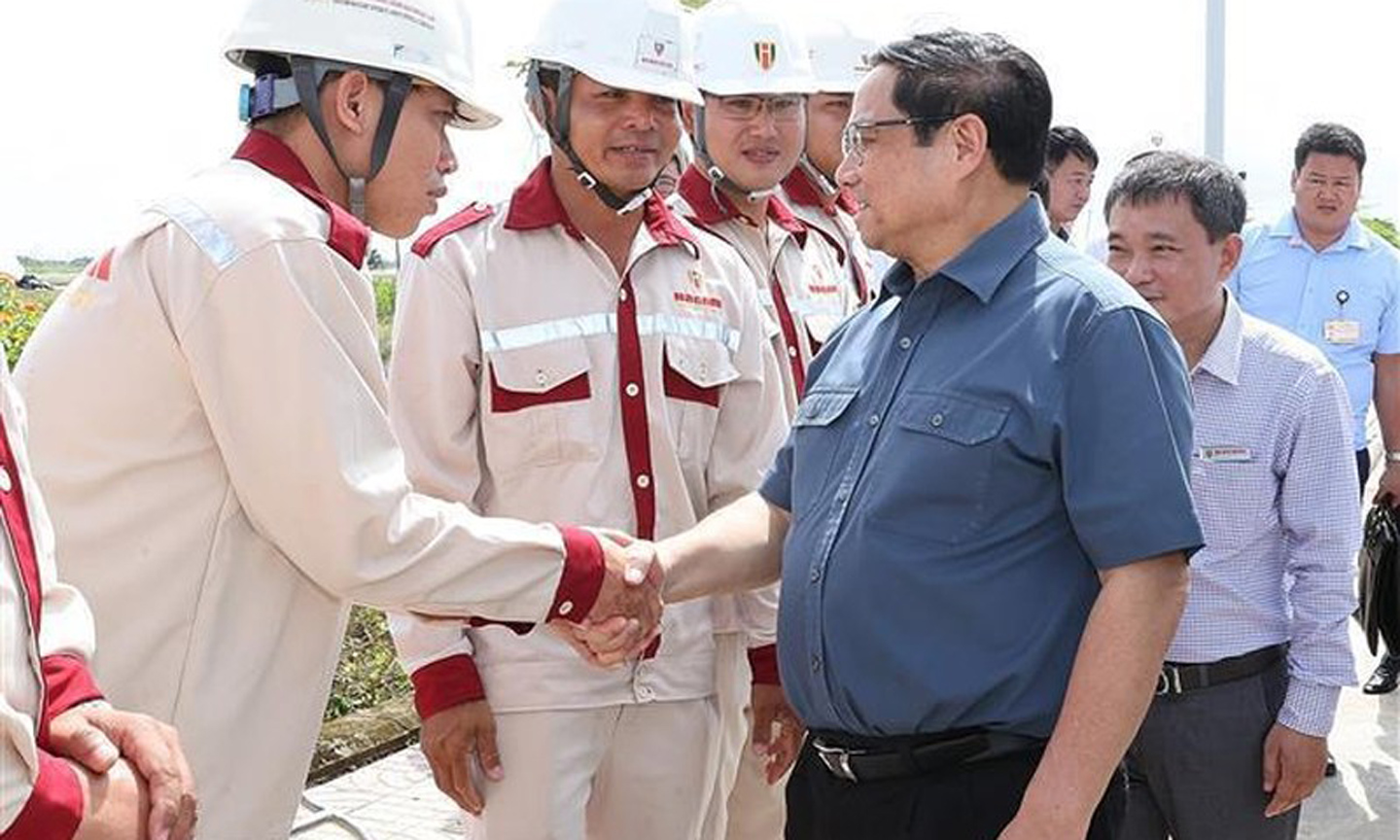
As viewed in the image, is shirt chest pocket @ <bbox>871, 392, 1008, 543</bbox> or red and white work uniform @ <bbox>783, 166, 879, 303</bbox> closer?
shirt chest pocket @ <bbox>871, 392, 1008, 543</bbox>

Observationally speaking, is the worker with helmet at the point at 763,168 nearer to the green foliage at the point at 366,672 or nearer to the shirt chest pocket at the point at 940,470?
the shirt chest pocket at the point at 940,470

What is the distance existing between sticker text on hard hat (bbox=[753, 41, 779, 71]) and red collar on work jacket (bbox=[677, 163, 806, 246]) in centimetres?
34

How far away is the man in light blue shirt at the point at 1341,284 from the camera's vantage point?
6.79 meters

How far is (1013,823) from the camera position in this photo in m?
2.45

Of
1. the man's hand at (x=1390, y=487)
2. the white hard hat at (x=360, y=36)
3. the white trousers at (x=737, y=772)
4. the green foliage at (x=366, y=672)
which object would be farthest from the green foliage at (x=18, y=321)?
the man's hand at (x=1390, y=487)

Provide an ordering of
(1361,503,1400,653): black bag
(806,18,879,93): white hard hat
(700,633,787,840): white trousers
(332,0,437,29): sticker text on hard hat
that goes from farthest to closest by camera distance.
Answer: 1. (1361,503,1400,653): black bag
2. (806,18,879,93): white hard hat
3. (700,633,787,840): white trousers
4. (332,0,437,29): sticker text on hard hat

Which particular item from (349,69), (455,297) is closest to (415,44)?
(349,69)

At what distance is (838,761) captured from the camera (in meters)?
2.71

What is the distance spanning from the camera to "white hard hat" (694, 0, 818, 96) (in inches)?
179

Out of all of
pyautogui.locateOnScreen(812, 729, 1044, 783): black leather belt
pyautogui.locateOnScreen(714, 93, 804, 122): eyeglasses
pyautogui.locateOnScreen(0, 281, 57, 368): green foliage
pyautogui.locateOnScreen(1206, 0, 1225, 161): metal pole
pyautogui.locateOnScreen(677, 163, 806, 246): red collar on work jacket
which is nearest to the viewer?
pyautogui.locateOnScreen(812, 729, 1044, 783): black leather belt

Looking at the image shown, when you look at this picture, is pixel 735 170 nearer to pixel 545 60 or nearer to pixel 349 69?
pixel 545 60

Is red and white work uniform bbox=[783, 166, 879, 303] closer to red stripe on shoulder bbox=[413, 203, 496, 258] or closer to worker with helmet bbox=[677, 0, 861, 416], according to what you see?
worker with helmet bbox=[677, 0, 861, 416]

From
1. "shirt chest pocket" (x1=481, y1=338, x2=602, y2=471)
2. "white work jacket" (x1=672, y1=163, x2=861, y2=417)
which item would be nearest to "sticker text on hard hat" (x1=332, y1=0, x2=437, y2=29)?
"shirt chest pocket" (x1=481, y1=338, x2=602, y2=471)

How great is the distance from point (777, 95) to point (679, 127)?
0.89 m
